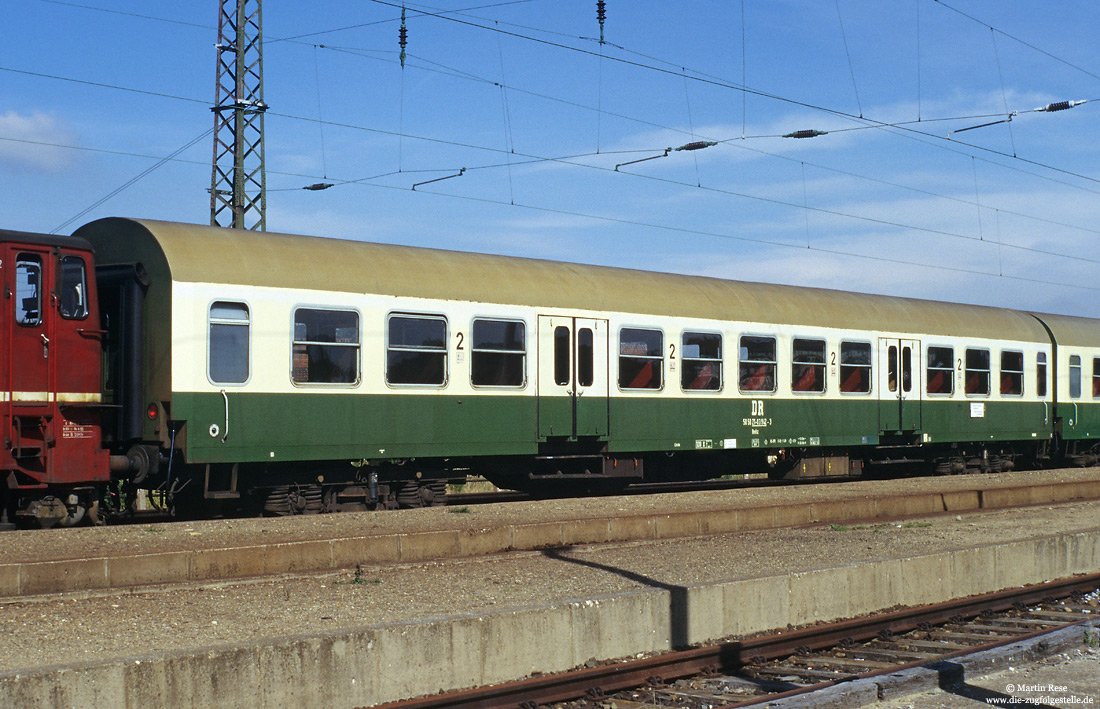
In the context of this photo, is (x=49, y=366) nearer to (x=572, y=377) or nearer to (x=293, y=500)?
(x=293, y=500)

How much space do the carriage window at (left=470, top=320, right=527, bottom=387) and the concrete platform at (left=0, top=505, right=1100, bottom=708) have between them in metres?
4.85

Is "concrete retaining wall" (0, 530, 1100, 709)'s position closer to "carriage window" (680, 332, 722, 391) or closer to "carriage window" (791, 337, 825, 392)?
"carriage window" (680, 332, 722, 391)

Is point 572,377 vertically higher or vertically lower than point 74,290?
lower

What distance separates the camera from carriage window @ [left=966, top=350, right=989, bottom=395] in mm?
24734

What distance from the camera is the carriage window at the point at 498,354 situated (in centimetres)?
1609

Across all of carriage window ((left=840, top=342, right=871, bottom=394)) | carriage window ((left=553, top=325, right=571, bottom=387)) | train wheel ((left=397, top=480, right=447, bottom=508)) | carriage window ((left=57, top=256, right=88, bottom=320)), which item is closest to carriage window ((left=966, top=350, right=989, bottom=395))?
carriage window ((left=840, top=342, right=871, bottom=394))

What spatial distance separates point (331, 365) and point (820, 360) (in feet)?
34.3

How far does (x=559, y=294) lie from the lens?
17.2 metres

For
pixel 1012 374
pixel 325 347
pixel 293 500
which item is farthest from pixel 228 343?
pixel 1012 374

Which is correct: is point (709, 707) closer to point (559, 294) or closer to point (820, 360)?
point (559, 294)

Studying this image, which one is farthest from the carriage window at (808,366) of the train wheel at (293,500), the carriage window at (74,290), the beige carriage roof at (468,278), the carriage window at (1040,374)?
the carriage window at (74,290)

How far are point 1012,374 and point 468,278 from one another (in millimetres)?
15266

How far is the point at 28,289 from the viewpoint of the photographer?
1271cm

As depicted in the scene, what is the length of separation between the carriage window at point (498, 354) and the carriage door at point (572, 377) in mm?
364
